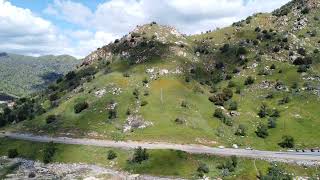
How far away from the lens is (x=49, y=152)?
4510 inches

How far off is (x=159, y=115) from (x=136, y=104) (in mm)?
11658

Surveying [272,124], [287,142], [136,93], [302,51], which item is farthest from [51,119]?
[302,51]

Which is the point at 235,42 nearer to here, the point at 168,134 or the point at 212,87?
the point at 212,87

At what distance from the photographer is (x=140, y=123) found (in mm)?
126625

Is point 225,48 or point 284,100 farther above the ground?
point 225,48

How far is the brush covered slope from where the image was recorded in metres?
125

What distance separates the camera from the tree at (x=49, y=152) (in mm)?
112669

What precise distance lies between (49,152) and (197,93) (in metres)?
57.5

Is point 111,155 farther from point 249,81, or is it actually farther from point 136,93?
point 249,81

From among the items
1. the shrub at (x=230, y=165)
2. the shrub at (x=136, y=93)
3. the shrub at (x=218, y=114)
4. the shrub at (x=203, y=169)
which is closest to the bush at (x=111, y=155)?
the shrub at (x=203, y=169)

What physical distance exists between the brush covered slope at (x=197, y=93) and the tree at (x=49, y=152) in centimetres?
1140

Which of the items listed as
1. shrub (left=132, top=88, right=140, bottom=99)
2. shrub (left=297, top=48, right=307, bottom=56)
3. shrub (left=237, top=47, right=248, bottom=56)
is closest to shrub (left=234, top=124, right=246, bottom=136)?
shrub (left=132, top=88, right=140, bottom=99)

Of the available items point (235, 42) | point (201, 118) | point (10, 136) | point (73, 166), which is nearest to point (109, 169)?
point (73, 166)

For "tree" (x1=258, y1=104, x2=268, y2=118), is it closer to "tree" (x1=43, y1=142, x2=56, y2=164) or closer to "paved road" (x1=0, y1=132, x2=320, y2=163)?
"paved road" (x1=0, y1=132, x2=320, y2=163)
